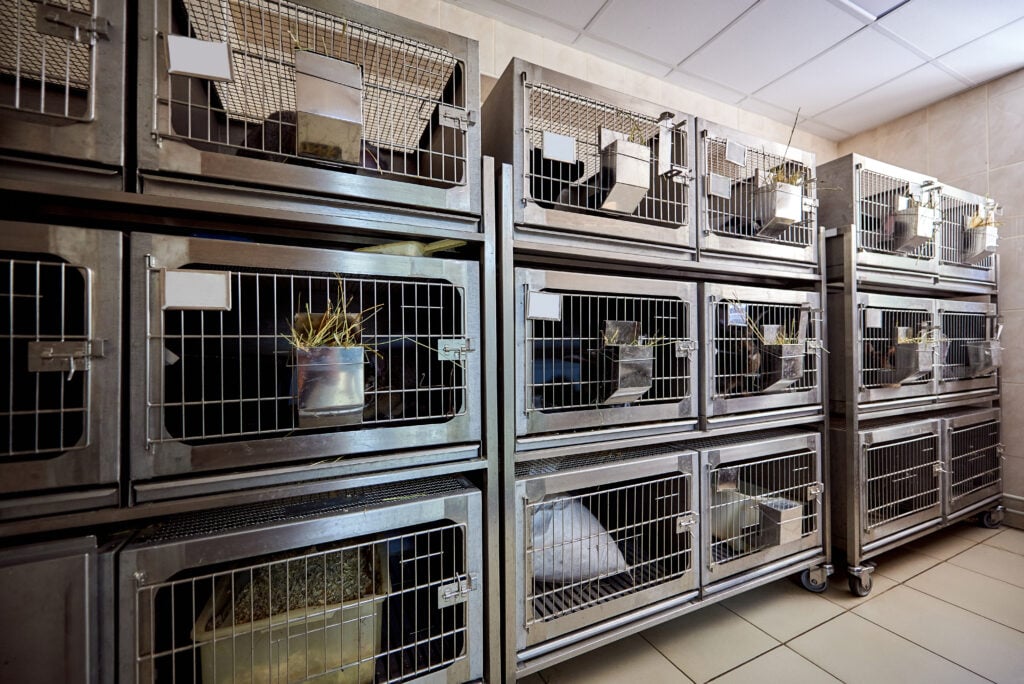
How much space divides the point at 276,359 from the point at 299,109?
1.62ft

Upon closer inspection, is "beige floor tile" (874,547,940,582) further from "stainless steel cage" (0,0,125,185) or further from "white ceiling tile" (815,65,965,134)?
"stainless steel cage" (0,0,125,185)

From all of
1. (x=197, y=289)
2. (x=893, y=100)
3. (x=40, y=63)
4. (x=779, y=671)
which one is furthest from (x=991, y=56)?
(x=40, y=63)

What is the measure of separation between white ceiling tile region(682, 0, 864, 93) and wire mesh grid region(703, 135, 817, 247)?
0.57 metres

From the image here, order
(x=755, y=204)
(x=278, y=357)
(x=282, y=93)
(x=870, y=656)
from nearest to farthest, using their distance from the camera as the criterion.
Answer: (x=278, y=357)
(x=282, y=93)
(x=870, y=656)
(x=755, y=204)

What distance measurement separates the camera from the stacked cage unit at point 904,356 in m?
1.58

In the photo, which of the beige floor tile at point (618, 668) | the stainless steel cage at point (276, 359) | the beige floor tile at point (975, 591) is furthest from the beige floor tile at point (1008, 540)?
the stainless steel cage at point (276, 359)

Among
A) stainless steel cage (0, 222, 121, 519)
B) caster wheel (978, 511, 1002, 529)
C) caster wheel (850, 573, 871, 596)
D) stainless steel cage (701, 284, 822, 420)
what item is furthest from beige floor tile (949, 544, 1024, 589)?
stainless steel cage (0, 222, 121, 519)

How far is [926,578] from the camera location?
5.38 feet

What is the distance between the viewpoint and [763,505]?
4.65 ft

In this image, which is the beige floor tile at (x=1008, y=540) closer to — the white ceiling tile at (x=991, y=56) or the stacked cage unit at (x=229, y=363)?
the white ceiling tile at (x=991, y=56)

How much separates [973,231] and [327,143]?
9.01 feet

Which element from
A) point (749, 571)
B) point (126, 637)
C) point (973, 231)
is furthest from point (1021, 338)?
point (126, 637)

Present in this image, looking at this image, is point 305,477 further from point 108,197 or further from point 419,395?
point 108,197

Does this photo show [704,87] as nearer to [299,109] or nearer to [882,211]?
[882,211]
